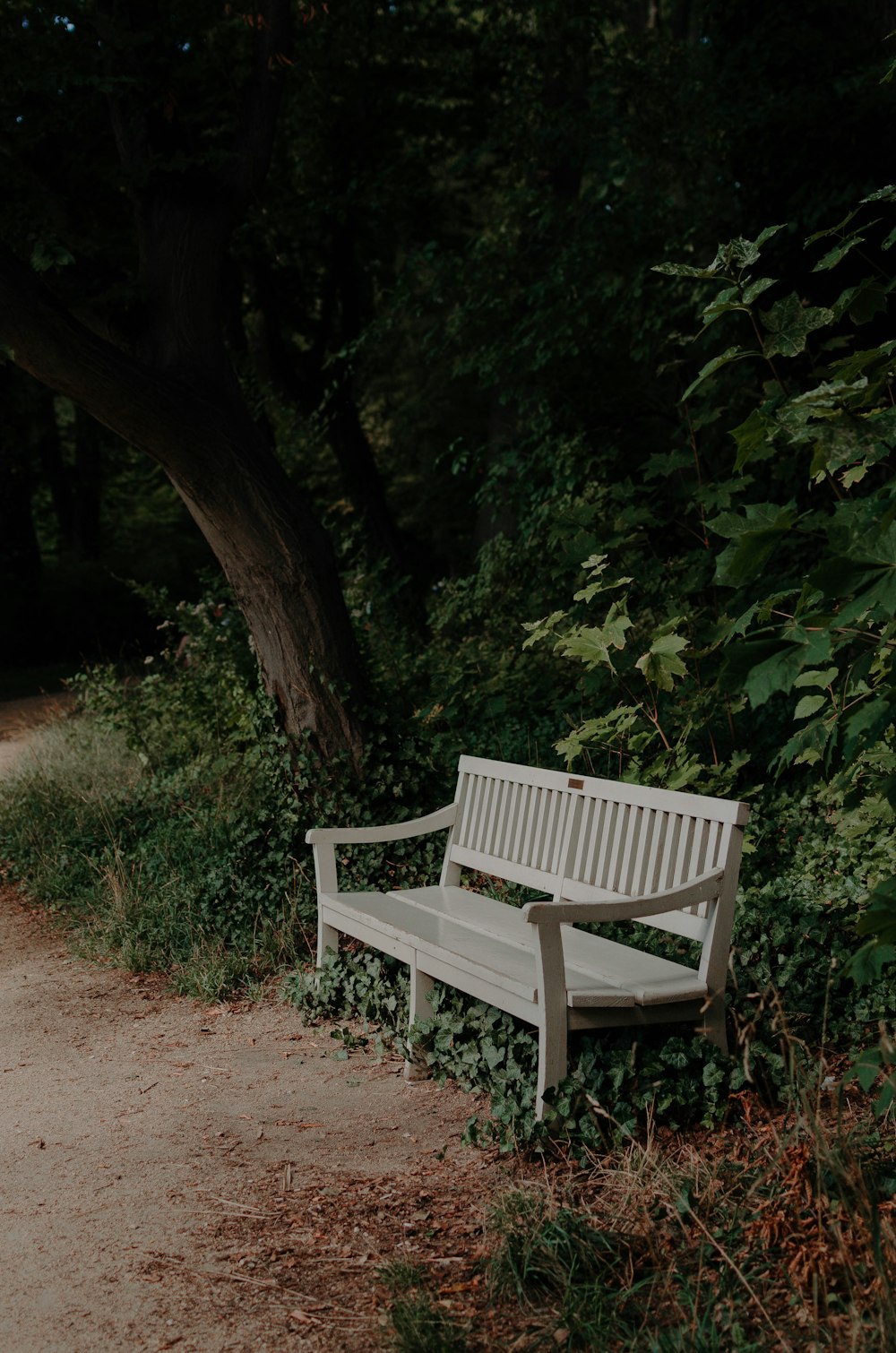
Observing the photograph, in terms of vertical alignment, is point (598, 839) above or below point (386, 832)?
above

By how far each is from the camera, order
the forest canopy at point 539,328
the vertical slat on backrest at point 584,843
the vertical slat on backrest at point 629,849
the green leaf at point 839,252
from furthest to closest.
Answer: the vertical slat on backrest at point 584,843 < the vertical slat on backrest at point 629,849 < the forest canopy at point 539,328 < the green leaf at point 839,252

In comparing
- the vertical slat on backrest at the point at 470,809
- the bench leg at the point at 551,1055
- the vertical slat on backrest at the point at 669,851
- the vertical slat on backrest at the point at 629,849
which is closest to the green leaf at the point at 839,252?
the vertical slat on backrest at the point at 669,851

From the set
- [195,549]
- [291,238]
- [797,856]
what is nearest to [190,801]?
[797,856]

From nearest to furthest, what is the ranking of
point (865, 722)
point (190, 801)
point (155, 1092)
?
1. point (865, 722)
2. point (155, 1092)
3. point (190, 801)

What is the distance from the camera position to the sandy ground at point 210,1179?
315 centimetres

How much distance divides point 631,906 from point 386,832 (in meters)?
2.00

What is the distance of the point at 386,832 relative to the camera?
584 centimetres

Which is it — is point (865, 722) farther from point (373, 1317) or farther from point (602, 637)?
point (602, 637)

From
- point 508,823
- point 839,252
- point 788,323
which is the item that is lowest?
point 508,823

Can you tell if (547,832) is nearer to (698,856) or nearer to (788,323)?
(698,856)

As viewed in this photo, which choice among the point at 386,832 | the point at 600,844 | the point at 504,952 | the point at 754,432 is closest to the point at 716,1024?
the point at 504,952

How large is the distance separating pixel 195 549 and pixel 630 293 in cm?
1833

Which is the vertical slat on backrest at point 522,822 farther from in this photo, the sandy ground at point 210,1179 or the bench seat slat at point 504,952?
the sandy ground at point 210,1179

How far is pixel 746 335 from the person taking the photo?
916 cm
